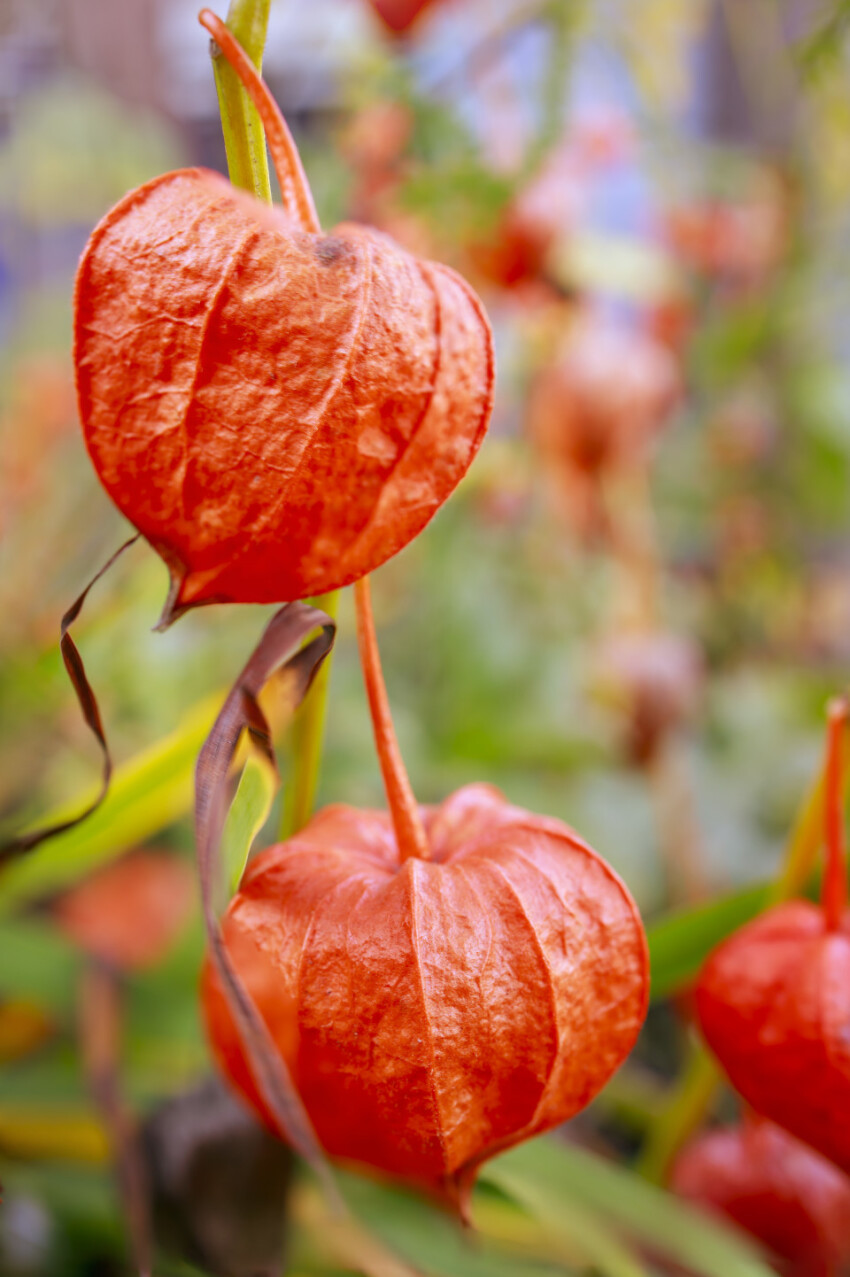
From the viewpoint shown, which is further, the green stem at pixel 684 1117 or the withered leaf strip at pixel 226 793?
the green stem at pixel 684 1117

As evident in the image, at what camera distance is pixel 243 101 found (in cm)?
17

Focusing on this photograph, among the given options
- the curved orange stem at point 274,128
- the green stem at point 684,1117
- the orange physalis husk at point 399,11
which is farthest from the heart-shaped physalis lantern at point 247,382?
the orange physalis husk at point 399,11

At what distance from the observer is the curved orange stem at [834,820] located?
221 mm

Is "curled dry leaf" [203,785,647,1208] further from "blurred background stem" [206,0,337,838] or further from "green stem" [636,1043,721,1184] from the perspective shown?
"green stem" [636,1043,721,1184]

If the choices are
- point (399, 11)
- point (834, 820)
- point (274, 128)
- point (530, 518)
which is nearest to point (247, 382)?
point (274, 128)

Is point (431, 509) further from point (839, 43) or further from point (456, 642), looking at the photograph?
point (456, 642)

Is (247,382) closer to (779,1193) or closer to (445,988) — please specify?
(445,988)

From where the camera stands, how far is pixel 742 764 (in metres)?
0.88

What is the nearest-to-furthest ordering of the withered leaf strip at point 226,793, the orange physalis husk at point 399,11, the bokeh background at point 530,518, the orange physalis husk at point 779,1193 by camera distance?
1. the withered leaf strip at point 226,793
2. the orange physalis husk at point 779,1193
3. the bokeh background at point 530,518
4. the orange physalis husk at point 399,11

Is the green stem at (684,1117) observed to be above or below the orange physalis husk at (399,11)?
below

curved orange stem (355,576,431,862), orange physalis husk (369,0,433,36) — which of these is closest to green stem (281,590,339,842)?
curved orange stem (355,576,431,862)

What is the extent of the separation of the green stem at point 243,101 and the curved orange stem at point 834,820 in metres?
0.16

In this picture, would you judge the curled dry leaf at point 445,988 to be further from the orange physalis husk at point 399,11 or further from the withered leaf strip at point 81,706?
the orange physalis husk at point 399,11

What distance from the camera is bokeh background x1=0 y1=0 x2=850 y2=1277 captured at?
477 mm
